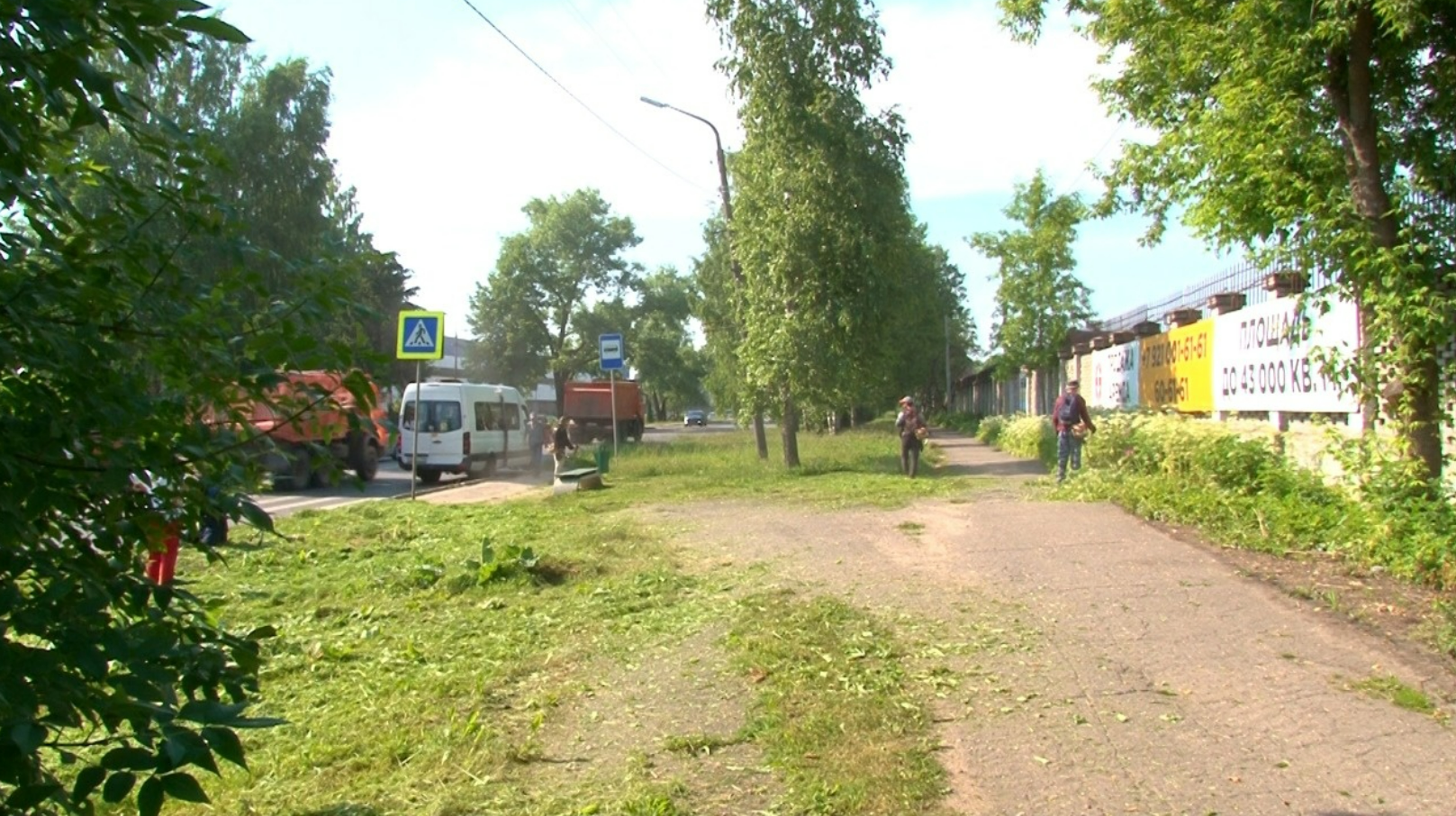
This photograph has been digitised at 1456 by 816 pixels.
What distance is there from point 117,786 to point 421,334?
14.7 metres

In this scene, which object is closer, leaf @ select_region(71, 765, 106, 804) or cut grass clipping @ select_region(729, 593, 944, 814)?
leaf @ select_region(71, 765, 106, 804)

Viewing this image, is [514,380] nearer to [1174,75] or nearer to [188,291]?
[1174,75]

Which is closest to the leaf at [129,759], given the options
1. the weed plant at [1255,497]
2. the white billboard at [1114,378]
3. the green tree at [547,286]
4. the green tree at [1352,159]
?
the weed plant at [1255,497]

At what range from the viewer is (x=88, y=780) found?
2.21m

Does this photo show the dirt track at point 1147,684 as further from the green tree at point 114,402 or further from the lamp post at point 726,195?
the lamp post at point 726,195

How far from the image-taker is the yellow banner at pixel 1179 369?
53.1 ft

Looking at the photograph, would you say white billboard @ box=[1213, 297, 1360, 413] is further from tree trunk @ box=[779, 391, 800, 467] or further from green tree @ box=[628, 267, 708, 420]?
green tree @ box=[628, 267, 708, 420]

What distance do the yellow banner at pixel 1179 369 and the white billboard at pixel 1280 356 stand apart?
425 millimetres

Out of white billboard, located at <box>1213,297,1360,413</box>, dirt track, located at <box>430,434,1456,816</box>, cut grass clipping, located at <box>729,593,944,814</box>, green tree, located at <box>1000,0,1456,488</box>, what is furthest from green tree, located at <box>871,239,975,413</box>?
cut grass clipping, located at <box>729,593,944,814</box>

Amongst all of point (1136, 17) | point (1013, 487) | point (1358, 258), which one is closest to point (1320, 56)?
point (1358, 258)

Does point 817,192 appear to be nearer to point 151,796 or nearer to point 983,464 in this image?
point 983,464

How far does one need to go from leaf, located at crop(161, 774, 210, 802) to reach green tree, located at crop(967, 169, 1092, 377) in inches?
1220

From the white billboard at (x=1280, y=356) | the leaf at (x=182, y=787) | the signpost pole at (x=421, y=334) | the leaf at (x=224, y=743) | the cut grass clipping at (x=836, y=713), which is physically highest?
the signpost pole at (x=421, y=334)

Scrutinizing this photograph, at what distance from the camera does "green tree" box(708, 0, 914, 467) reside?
68.0 feet
